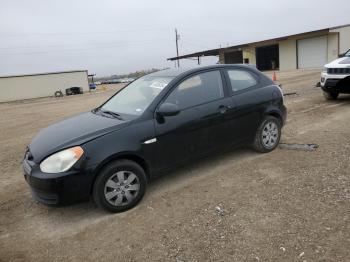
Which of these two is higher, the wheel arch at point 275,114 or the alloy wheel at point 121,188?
the wheel arch at point 275,114

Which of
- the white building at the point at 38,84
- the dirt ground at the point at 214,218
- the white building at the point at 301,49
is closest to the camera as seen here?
the dirt ground at the point at 214,218

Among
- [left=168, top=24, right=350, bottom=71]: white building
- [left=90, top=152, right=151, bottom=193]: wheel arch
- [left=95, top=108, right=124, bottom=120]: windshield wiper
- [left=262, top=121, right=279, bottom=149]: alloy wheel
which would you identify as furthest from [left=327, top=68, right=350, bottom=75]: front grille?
[left=168, top=24, right=350, bottom=71]: white building

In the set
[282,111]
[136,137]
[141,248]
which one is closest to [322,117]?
[282,111]

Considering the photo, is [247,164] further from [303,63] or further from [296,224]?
[303,63]

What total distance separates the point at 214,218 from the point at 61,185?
5.71 ft

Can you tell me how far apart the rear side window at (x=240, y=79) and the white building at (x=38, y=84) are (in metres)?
43.6

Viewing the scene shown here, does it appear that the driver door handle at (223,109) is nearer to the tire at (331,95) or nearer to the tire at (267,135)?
the tire at (267,135)

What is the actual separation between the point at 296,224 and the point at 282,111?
9.43ft

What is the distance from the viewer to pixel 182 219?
396 cm

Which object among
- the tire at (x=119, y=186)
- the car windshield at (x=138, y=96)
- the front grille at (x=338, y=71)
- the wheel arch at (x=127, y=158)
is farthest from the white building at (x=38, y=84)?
the tire at (x=119, y=186)

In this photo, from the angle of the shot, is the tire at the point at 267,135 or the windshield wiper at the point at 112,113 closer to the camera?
the windshield wiper at the point at 112,113

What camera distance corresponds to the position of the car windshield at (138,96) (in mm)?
4777

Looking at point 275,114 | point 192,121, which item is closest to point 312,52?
point 275,114

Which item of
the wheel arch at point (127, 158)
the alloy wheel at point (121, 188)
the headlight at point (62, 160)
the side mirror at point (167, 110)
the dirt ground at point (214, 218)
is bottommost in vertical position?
the dirt ground at point (214, 218)
